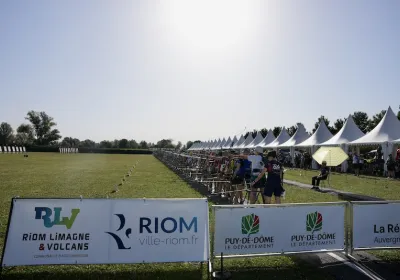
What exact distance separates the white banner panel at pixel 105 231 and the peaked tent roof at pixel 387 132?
2284cm

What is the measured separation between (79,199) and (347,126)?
94.7 feet

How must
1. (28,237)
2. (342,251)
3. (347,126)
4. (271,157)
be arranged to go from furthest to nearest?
(347,126)
(271,157)
(342,251)
(28,237)

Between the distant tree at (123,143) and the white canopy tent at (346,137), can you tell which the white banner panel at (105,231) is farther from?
the distant tree at (123,143)

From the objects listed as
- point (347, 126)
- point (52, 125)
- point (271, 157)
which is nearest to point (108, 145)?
point (52, 125)

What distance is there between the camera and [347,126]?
3042cm

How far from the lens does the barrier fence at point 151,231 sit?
5.61 meters

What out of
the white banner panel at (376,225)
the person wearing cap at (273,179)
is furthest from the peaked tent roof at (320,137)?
the white banner panel at (376,225)

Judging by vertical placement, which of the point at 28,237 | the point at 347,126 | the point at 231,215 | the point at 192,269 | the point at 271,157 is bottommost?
the point at 192,269

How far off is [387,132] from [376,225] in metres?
21.3

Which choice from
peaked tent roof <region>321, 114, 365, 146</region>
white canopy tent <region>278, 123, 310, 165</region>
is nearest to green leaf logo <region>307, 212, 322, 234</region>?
peaked tent roof <region>321, 114, 365, 146</region>

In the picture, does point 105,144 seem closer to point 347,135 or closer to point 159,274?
point 347,135

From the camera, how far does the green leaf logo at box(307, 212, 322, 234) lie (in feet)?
20.8

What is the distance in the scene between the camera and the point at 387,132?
2519 centimetres

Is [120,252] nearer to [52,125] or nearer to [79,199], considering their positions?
[79,199]
